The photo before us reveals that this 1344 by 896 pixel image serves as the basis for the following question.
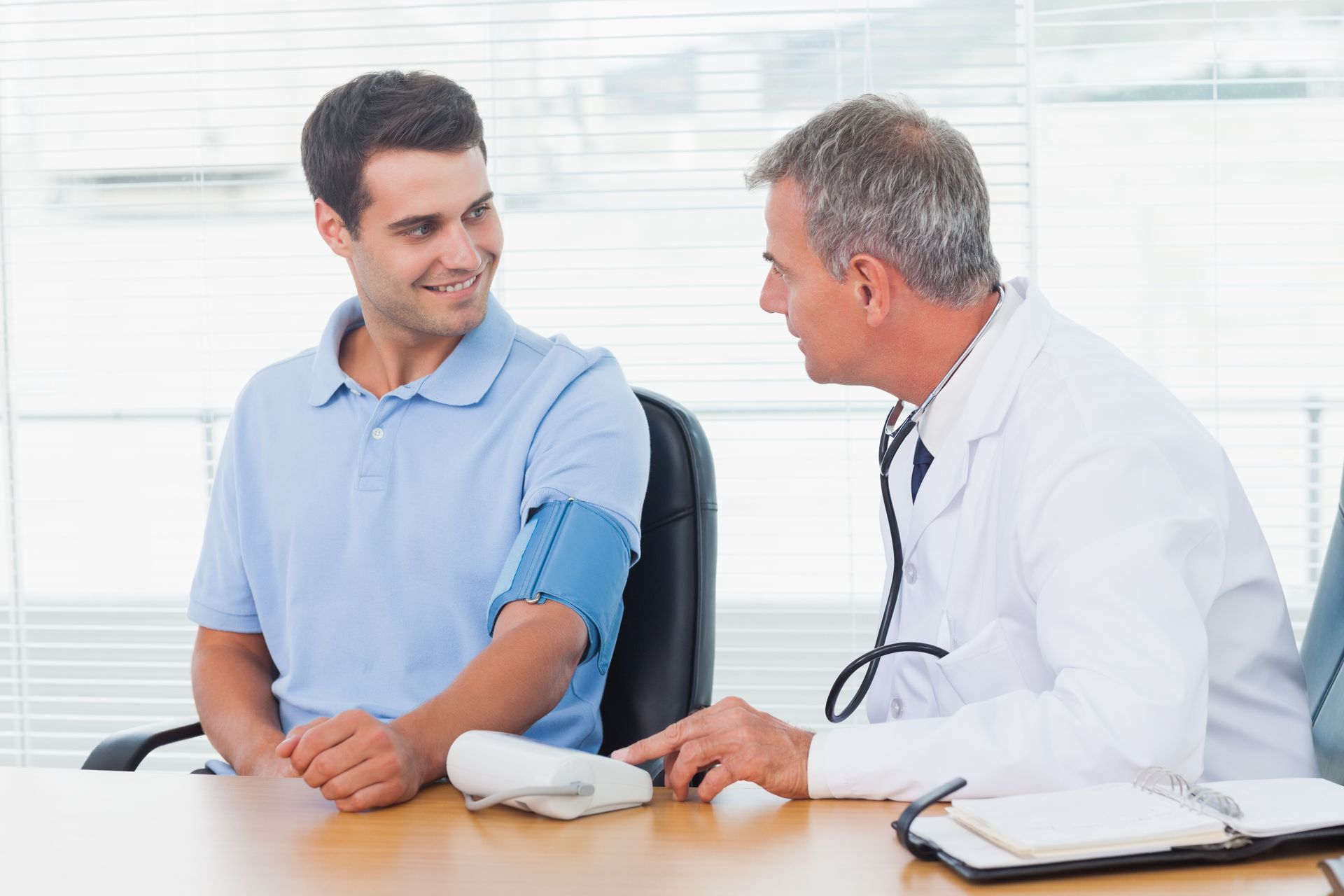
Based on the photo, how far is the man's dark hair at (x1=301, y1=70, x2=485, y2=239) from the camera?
161 cm

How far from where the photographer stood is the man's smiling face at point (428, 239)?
163cm

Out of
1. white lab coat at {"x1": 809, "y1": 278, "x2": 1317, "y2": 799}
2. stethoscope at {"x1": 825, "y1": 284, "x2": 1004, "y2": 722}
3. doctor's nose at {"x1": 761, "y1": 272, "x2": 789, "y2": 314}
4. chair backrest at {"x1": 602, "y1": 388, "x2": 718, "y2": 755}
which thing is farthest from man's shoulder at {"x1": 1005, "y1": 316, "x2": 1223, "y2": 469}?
chair backrest at {"x1": 602, "y1": 388, "x2": 718, "y2": 755}

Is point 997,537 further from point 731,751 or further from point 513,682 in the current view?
point 513,682

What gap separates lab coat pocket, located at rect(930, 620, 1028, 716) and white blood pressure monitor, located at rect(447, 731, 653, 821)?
405 millimetres

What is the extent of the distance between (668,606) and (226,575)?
2.15 feet

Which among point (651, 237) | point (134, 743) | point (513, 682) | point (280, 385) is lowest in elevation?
point (134, 743)

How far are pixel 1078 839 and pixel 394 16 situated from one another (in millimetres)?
2293

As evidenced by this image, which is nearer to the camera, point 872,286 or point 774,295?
point 872,286

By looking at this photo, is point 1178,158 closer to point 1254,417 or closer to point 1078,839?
point 1254,417

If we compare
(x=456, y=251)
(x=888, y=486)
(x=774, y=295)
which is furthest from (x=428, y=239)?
(x=888, y=486)

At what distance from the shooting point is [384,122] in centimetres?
162

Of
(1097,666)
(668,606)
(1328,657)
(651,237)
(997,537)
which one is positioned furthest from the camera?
(651,237)

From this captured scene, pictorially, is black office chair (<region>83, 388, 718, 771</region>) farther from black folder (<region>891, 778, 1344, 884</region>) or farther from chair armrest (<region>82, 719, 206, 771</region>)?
black folder (<region>891, 778, 1344, 884</region>)

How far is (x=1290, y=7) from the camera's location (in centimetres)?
237
